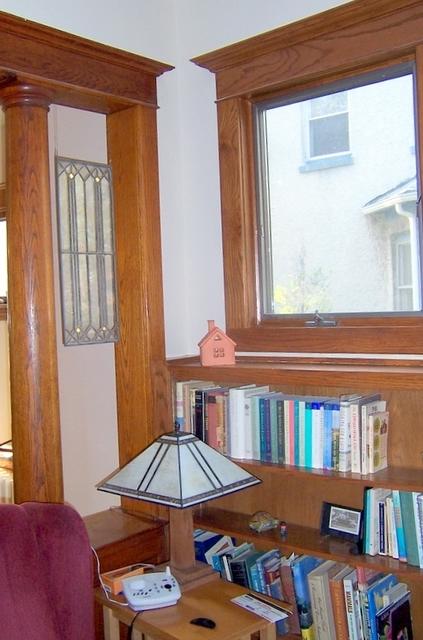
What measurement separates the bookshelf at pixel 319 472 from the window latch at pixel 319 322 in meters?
0.12

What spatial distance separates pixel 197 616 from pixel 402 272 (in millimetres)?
1231

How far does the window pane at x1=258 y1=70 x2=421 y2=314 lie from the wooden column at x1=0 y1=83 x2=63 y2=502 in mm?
815

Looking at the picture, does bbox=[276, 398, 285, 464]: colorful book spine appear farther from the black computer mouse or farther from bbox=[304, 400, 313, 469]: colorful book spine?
the black computer mouse

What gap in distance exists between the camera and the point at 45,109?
7.82 ft

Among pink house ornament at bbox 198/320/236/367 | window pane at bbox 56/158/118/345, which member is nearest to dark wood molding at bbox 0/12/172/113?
window pane at bbox 56/158/118/345

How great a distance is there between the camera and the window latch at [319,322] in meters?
2.42

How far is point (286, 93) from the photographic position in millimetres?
2527

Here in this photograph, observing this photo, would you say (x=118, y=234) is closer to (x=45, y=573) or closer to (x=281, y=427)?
(x=281, y=427)

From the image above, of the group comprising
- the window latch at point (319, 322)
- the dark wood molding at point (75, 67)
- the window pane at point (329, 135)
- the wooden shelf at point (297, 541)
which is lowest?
the wooden shelf at point (297, 541)

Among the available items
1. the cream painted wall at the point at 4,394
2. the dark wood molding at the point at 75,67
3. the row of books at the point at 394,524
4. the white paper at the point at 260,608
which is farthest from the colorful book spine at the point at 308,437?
the cream painted wall at the point at 4,394

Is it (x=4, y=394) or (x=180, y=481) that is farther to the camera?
(x=4, y=394)

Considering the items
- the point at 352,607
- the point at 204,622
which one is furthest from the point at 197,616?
the point at 352,607

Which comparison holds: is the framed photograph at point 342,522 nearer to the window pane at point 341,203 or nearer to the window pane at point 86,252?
the window pane at point 341,203

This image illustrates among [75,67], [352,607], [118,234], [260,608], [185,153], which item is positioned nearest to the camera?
[260,608]
